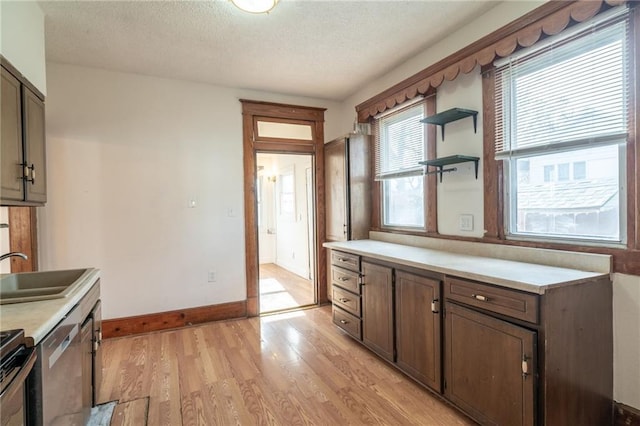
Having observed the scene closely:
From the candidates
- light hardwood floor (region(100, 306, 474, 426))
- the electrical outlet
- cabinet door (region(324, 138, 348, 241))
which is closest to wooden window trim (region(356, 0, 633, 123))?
cabinet door (region(324, 138, 348, 241))

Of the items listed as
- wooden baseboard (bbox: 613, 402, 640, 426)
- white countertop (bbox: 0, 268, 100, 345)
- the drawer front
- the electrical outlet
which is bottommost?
wooden baseboard (bbox: 613, 402, 640, 426)

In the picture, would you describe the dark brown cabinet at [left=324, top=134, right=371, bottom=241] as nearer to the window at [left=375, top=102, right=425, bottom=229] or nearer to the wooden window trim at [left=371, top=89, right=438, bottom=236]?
the window at [left=375, top=102, right=425, bottom=229]

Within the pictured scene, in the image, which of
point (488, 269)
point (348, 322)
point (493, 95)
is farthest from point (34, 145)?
point (493, 95)

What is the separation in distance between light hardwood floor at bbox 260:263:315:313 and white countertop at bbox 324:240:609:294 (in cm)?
181

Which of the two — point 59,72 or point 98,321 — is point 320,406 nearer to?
point 98,321

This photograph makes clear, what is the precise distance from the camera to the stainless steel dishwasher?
1.20m

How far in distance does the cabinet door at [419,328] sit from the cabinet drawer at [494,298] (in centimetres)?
14

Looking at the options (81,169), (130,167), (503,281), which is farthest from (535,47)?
(81,169)

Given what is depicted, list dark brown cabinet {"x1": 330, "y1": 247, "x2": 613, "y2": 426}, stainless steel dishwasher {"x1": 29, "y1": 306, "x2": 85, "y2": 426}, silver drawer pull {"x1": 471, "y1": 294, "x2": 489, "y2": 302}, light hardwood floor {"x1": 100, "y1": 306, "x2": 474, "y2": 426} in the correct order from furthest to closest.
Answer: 1. light hardwood floor {"x1": 100, "y1": 306, "x2": 474, "y2": 426}
2. silver drawer pull {"x1": 471, "y1": 294, "x2": 489, "y2": 302}
3. dark brown cabinet {"x1": 330, "y1": 247, "x2": 613, "y2": 426}
4. stainless steel dishwasher {"x1": 29, "y1": 306, "x2": 85, "y2": 426}

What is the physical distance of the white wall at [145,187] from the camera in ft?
10.4

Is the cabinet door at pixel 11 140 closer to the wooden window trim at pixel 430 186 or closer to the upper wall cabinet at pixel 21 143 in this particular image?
the upper wall cabinet at pixel 21 143

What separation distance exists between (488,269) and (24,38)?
317 cm

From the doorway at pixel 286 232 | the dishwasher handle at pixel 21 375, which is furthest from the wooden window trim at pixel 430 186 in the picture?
the dishwasher handle at pixel 21 375

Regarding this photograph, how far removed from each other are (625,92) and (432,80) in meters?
1.38
